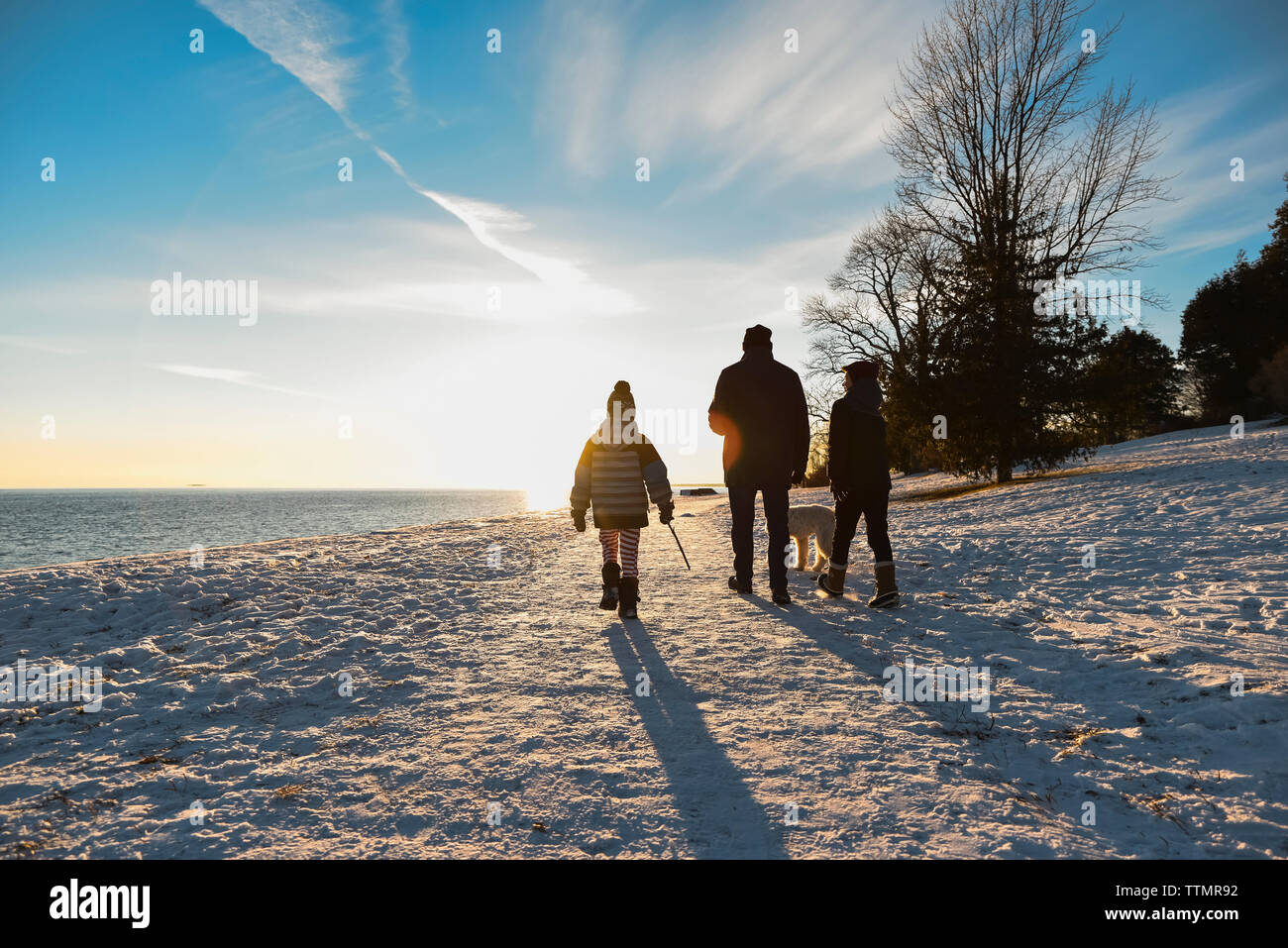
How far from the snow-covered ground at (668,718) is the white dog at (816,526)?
0.79 metres

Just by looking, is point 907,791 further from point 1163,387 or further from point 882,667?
point 1163,387

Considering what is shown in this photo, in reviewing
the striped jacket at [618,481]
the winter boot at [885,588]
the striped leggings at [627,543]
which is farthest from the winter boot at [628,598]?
the winter boot at [885,588]

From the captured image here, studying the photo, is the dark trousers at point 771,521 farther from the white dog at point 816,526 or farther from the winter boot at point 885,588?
the white dog at point 816,526

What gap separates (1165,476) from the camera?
43.8 feet

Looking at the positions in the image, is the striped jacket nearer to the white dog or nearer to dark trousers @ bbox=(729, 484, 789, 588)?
dark trousers @ bbox=(729, 484, 789, 588)

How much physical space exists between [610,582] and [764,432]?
2.46m

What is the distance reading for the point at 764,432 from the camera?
736 cm

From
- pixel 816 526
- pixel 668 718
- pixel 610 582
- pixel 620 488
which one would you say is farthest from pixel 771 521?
pixel 668 718

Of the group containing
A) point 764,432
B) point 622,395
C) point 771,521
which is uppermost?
point 622,395

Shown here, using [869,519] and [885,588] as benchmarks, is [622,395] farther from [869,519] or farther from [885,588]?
[885,588]

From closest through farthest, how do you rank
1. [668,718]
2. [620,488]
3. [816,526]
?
[668,718], [620,488], [816,526]

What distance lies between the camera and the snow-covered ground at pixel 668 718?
273 cm
